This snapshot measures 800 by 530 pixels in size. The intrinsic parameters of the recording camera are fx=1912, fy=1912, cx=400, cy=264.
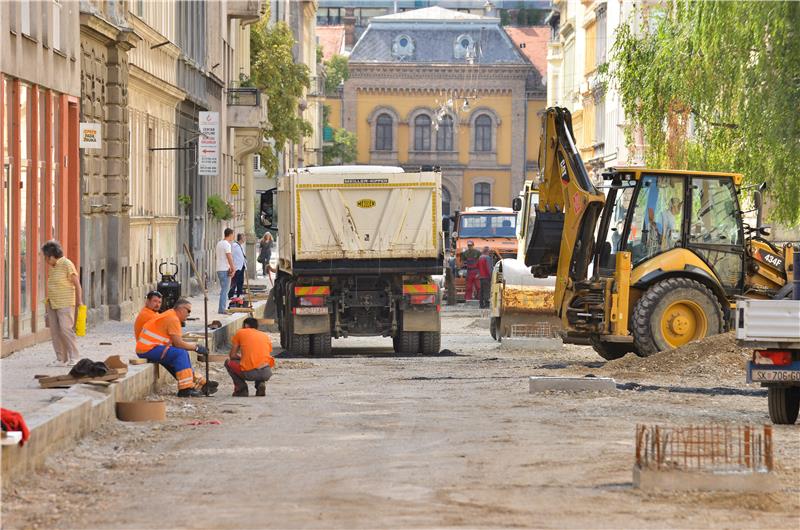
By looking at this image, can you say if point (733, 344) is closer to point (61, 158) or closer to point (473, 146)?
point (61, 158)

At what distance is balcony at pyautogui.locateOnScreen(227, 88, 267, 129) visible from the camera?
5678 centimetres

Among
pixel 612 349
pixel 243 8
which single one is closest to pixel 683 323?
pixel 612 349

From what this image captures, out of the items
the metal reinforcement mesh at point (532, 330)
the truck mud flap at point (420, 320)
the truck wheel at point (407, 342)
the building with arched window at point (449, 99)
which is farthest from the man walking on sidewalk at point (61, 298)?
the building with arched window at point (449, 99)

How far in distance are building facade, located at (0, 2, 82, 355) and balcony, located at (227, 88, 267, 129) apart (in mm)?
27429

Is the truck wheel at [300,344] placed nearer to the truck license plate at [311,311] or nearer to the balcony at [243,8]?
the truck license plate at [311,311]

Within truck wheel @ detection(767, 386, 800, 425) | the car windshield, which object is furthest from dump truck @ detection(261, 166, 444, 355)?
the car windshield

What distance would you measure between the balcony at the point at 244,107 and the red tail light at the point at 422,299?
1105 inches

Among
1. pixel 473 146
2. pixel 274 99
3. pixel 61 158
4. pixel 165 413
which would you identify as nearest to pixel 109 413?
pixel 165 413

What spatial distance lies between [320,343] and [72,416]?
46.0 ft

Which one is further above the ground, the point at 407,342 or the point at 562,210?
the point at 562,210

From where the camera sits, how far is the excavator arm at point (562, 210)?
26.0 metres

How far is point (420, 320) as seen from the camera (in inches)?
1161

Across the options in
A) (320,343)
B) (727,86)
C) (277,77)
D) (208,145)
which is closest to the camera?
(320,343)

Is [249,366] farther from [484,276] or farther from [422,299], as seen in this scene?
[484,276]
